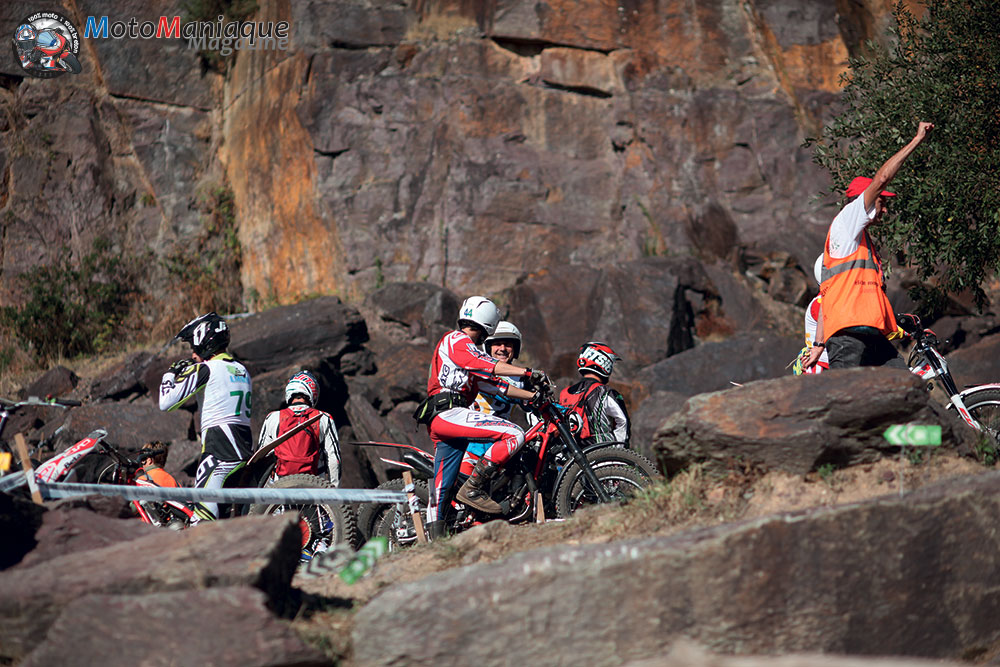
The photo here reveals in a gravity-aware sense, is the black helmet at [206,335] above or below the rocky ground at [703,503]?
above

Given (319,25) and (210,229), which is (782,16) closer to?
(319,25)

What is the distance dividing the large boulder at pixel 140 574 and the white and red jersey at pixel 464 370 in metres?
2.89

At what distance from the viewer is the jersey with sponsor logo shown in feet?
22.7

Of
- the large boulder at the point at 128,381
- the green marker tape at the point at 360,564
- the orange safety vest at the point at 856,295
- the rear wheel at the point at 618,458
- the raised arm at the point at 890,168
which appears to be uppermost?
the raised arm at the point at 890,168

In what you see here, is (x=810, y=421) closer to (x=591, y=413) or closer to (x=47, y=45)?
(x=591, y=413)

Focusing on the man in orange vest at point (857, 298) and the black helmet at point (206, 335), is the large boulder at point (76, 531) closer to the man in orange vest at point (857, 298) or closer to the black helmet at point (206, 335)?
the black helmet at point (206, 335)

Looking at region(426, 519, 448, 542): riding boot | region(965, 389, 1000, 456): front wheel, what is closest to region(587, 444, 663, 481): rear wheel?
region(426, 519, 448, 542): riding boot

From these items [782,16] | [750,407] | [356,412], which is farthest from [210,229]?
[750,407]

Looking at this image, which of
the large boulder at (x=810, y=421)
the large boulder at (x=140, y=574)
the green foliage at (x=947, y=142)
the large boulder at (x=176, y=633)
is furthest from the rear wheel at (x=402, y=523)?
the green foliage at (x=947, y=142)

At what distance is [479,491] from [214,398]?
2.18 metres

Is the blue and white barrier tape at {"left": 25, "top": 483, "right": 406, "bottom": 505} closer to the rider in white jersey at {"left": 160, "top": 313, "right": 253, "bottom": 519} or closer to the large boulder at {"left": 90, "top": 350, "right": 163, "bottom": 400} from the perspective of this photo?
the rider in white jersey at {"left": 160, "top": 313, "right": 253, "bottom": 519}

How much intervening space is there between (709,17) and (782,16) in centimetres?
125

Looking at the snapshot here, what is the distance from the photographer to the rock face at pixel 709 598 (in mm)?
3705

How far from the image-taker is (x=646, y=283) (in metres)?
14.0
